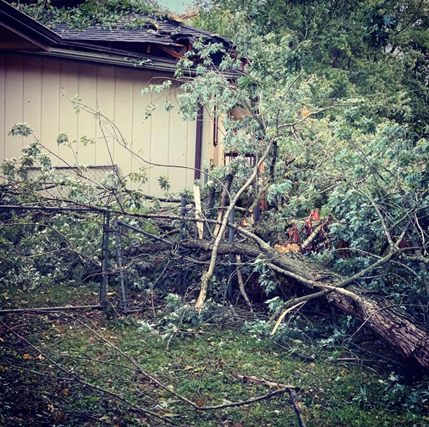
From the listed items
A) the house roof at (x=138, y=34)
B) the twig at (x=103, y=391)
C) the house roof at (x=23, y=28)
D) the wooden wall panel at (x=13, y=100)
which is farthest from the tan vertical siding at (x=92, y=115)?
the twig at (x=103, y=391)

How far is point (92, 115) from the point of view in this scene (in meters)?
8.86

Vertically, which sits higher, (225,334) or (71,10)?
(71,10)

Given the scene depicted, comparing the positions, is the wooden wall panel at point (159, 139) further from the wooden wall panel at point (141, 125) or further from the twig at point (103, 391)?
the twig at point (103, 391)

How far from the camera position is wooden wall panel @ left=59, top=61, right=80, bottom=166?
8648 millimetres

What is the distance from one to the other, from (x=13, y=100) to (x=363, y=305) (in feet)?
21.4

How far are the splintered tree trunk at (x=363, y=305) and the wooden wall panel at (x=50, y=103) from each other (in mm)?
4221

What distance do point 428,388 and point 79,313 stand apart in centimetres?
347

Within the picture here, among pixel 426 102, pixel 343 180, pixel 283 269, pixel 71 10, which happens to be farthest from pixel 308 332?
pixel 426 102

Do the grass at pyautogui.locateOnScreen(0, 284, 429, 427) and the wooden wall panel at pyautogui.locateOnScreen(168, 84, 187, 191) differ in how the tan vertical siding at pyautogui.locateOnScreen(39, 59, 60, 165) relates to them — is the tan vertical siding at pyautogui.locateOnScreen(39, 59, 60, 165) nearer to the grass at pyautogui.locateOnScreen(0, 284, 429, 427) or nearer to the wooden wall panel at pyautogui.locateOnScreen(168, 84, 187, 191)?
the wooden wall panel at pyautogui.locateOnScreen(168, 84, 187, 191)

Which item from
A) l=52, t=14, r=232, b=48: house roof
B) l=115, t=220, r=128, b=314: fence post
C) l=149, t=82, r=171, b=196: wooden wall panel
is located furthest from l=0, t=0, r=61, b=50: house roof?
l=115, t=220, r=128, b=314: fence post

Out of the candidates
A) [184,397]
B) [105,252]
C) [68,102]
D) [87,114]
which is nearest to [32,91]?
[68,102]

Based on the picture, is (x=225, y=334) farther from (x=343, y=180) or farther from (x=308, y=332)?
(x=343, y=180)

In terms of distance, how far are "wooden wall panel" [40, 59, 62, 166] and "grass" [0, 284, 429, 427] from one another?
14.0 feet

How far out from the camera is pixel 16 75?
829 centimetres
